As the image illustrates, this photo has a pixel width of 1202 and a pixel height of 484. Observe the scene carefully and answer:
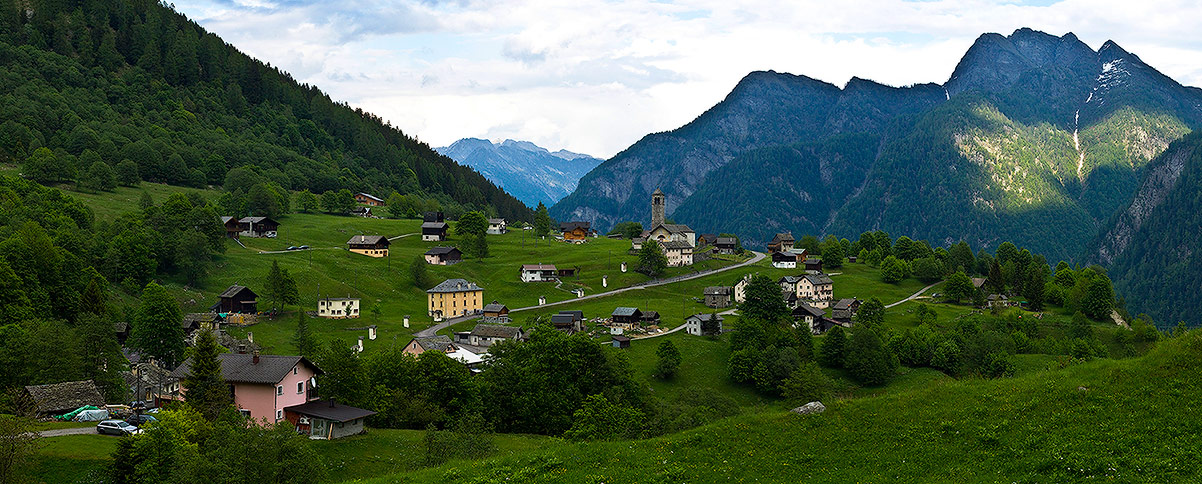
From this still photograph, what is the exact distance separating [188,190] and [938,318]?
139402 millimetres

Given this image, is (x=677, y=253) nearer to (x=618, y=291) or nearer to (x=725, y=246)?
(x=725, y=246)

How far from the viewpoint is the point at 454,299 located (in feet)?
372

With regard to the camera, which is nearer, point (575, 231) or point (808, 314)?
point (808, 314)

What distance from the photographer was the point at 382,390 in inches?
2190

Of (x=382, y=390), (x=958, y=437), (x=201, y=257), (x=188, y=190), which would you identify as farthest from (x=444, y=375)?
(x=188, y=190)

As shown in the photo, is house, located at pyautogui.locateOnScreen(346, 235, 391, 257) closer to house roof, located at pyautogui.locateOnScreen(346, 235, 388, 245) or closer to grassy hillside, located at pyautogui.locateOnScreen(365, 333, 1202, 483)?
house roof, located at pyautogui.locateOnScreen(346, 235, 388, 245)

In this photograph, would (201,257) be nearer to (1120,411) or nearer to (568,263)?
(568,263)

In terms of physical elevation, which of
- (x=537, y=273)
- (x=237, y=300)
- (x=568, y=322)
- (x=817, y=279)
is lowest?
(x=568, y=322)

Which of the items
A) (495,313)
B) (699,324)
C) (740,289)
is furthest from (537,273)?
(699,324)

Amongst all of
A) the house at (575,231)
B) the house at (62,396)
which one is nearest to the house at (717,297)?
the house at (575,231)

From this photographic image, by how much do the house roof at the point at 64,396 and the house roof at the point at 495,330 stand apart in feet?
146

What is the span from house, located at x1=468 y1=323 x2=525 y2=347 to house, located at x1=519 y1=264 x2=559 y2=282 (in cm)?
3463

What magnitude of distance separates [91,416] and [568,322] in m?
58.1

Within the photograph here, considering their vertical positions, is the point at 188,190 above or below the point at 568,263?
above
